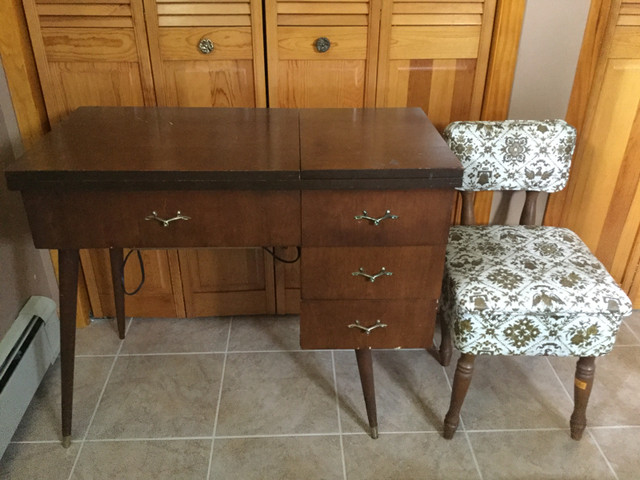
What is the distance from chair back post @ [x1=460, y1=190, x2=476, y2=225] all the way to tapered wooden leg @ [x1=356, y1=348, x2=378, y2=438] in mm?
520

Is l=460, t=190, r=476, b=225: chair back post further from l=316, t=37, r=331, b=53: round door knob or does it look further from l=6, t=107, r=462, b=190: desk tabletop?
l=316, t=37, r=331, b=53: round door knob

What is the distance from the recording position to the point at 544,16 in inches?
60.5

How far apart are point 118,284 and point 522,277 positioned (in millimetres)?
1188

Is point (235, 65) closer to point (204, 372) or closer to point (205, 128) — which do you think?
point (205, 128)

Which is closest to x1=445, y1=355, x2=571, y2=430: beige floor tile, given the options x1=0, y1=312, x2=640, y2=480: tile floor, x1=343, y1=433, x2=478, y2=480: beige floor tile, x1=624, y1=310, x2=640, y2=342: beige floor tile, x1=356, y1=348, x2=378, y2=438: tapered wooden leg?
x1=0, y1=312, x2=640, y2=480: tile floor

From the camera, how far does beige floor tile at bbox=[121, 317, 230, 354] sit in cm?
183

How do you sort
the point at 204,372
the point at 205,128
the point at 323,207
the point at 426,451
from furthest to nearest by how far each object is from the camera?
the point at 204,372 → the point at 426,451 → the point at 205,128 → the point at 323,207

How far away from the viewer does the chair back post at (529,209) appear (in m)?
1.63

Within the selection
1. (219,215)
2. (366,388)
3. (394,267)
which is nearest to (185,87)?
(219,215)

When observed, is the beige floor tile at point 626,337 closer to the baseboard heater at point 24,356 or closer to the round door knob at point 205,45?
the round door knob at point 205,45

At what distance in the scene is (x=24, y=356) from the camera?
1506 mm

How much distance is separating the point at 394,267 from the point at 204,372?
791 mm

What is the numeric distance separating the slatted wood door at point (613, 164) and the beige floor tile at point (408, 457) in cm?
82

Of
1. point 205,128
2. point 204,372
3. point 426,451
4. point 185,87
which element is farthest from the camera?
point 204,372
